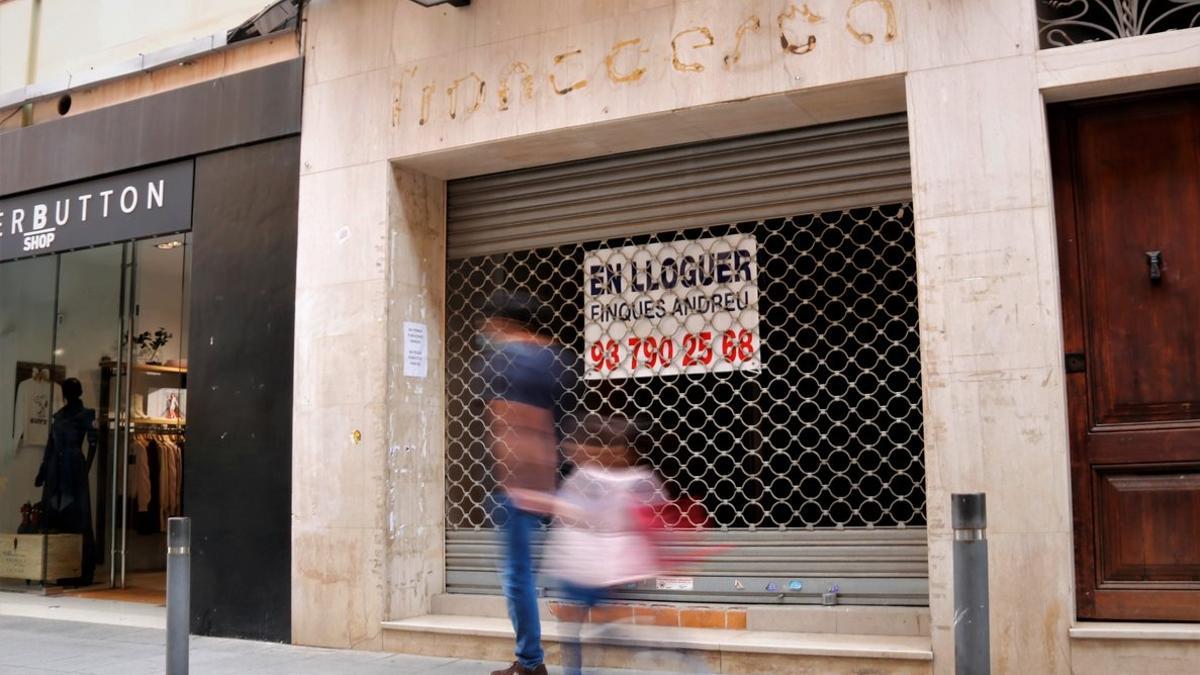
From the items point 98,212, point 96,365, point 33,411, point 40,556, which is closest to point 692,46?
point 98,212

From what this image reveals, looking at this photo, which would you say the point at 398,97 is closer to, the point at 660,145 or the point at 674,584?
the point at 660,145

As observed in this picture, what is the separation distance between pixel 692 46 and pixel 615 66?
1.73 ft

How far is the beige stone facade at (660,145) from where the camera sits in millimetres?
5543

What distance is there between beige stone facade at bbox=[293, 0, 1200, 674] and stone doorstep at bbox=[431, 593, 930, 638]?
51 centimetres

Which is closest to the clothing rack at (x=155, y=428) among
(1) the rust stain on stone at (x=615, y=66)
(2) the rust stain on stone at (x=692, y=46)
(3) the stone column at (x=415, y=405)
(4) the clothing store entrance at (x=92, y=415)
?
(4) the clothing store entrance at (x=92, y=415)

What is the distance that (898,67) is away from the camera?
6031mm

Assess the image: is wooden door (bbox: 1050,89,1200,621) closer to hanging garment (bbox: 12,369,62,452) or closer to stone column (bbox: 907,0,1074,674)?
stone column (bbox: 907,0,1074,674)

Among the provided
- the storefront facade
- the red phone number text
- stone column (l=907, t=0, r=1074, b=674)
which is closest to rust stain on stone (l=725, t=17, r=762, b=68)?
stone column (l=907, t=0, r=1074, b=674)

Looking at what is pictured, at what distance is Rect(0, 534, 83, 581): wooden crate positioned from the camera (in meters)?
10.4

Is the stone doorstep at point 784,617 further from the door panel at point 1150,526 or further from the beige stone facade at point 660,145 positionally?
the door panel at point 1150,526

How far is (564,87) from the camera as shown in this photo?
7.03 m

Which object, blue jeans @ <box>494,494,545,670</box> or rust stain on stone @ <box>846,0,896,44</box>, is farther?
rust stain on stone @ <box>846,0,896,44</box>

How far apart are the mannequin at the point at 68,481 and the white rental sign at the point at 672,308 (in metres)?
6.38

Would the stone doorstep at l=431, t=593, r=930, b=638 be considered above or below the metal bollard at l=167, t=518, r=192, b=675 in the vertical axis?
below
